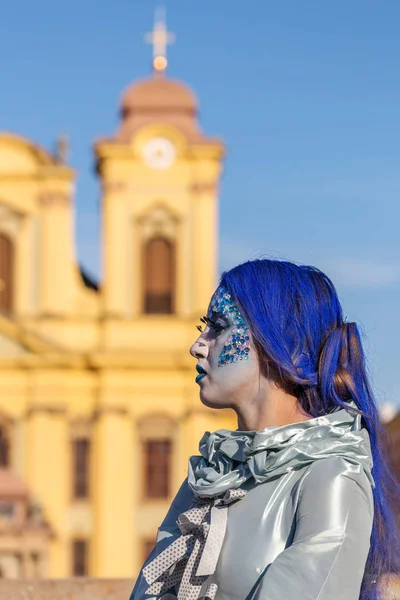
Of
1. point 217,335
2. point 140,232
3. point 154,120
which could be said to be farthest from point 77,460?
point 217,335

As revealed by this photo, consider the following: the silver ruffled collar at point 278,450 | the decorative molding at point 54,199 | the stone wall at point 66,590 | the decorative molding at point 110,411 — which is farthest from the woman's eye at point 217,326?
the decorative molding at point 54,199

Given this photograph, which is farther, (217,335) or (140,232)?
(140,232)

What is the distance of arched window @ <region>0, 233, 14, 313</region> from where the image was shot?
96.5 ft

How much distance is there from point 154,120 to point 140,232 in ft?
7.44

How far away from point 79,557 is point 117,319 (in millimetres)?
4687

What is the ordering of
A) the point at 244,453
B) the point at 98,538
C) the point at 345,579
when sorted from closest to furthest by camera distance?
the point at 345,579, the point at 244,453, the point at 98,538

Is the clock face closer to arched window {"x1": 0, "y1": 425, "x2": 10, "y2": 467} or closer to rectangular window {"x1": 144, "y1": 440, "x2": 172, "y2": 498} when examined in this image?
rectangular window {"x1": 144, "y1": 440, "x2": 172, "y2": 498}

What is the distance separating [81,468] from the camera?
29.1 meters

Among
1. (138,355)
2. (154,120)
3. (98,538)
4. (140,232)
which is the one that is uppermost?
(154,120)

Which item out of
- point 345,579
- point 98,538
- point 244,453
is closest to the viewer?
point 345,579

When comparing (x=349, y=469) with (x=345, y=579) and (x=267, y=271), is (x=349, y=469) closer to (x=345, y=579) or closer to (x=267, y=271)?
(x=345, y=579)

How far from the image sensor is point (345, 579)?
2193 millimetres

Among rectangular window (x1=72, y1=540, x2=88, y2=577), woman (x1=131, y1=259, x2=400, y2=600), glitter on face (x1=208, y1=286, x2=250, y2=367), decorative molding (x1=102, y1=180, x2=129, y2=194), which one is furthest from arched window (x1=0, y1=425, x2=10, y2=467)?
glitter on face (x1=208, y1=286, x2=250, y2=367)

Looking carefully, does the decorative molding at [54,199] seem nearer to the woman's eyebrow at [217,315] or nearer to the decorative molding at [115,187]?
the decorative molding at [115,187]
